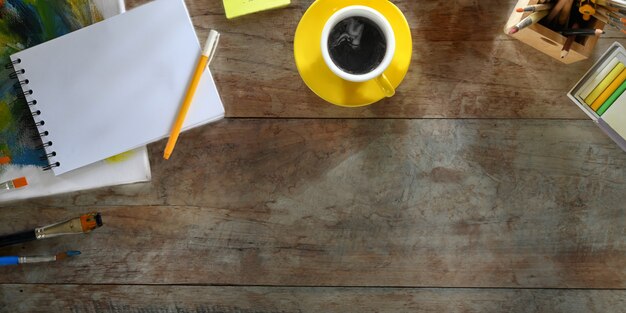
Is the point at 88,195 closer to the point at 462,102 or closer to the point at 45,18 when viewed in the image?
the point at 45,18

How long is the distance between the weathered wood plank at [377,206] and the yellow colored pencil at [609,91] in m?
0.05

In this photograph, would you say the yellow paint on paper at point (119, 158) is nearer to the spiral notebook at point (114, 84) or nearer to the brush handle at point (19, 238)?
the spiral notebook at point (114, 84)

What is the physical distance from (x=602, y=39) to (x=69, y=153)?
81cm

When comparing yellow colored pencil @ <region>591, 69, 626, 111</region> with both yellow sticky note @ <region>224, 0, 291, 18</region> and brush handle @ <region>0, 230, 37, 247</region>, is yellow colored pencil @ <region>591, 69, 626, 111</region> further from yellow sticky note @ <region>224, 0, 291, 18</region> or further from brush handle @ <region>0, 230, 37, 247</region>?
brush handle @ <region>0, 230, 37, 247</region>

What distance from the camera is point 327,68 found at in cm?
75

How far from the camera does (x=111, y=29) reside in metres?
0.77

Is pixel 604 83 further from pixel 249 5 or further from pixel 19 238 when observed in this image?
pixel 19 238

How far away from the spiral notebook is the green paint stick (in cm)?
55

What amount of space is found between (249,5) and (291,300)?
0.45 meters

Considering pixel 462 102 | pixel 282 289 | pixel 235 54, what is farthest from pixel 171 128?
pixel 462 102

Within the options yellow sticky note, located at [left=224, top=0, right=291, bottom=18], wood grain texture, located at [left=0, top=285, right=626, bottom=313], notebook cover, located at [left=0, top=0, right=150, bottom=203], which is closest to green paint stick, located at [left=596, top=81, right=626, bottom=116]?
wood grain texture, located at [left=0, top=285, right=626, bottom=313]

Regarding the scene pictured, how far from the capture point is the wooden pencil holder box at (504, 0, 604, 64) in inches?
27.9

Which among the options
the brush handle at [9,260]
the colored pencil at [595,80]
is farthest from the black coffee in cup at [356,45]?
the brush handle at [9,260]

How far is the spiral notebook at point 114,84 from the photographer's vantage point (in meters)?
0.77
